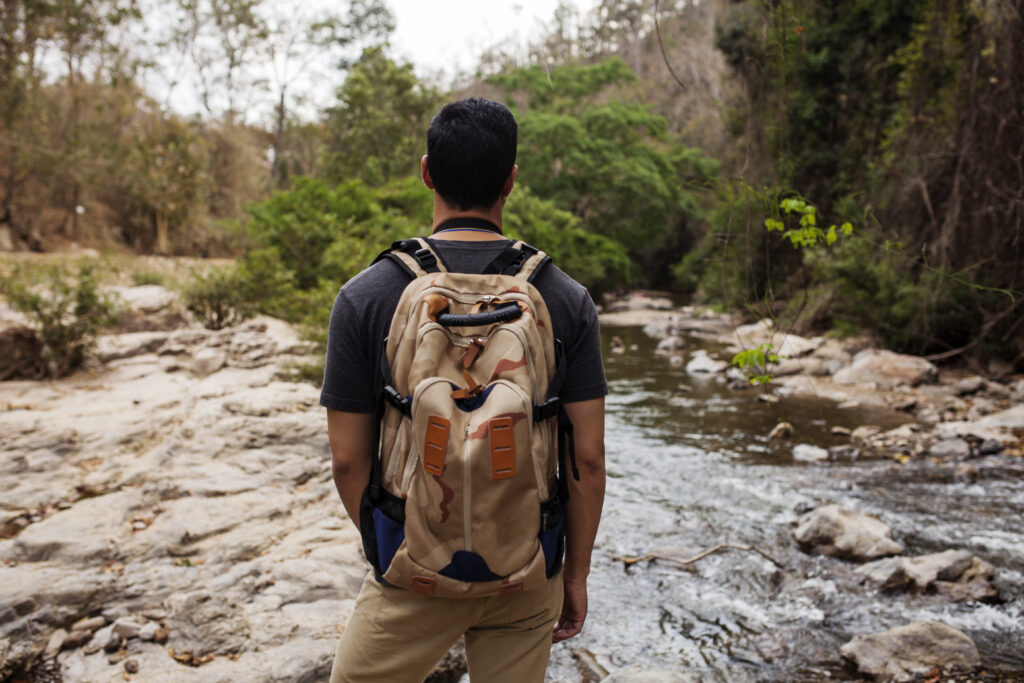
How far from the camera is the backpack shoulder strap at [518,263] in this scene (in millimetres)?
1428

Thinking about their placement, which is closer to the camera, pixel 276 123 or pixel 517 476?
pixel 517 476

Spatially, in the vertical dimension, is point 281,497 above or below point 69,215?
below

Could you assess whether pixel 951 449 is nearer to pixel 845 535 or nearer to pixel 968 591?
pixel 845 535

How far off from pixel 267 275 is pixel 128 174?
10421mm

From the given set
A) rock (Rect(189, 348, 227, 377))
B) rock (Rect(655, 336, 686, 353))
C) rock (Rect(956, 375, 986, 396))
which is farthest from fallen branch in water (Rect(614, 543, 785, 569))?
rock (Rect(655, 336, 686, 353))

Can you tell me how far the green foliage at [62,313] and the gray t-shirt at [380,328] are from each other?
6.99m

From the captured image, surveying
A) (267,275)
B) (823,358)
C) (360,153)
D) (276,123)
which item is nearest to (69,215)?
(360,153)

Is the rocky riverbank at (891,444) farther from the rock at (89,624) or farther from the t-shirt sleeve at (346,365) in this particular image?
the rock at (89,624)

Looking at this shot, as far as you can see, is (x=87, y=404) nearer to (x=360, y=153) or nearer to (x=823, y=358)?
(x=823, y=358)

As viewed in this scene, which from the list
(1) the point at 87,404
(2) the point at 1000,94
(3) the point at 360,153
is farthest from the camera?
(3) the point at 360,153

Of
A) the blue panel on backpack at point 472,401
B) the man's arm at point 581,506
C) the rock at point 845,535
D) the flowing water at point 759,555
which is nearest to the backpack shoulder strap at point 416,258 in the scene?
the blue panel on backpack at point 472,401

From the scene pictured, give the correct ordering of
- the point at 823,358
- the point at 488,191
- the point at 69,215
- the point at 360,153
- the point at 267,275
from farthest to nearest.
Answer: the point at 360,153 < the point at 69,215 < the point at 823,358 < the point at 267,275 < the point at 488,191

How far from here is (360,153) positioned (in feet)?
74.0

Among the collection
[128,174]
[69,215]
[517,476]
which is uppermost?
[128,174]
